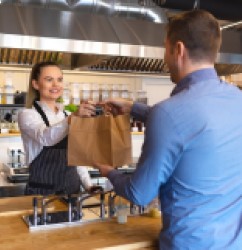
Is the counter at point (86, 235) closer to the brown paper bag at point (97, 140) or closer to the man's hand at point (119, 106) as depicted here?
the brown paper bag at point (97, 140)

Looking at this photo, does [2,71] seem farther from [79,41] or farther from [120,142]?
[120,142]

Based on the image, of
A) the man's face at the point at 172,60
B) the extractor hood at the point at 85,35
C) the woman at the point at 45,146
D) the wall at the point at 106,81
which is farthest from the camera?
the wall at the point at 106,81

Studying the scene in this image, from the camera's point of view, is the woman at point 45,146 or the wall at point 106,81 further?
the wall at point 106,81

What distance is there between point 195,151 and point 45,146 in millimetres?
1020

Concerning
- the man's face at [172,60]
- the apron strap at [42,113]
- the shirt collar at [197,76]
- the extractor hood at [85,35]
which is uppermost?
the extractor hood at [85,35]

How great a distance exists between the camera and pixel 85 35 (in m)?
2.52

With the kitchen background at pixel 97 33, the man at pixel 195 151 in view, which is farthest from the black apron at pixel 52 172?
the man at pixel 195 151

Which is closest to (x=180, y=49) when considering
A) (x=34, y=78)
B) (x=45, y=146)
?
(x=45, y=146)

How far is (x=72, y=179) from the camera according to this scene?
6.82ft

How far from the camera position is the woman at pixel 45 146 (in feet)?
6.51

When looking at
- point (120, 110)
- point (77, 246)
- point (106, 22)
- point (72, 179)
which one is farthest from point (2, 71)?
point (77, 246)

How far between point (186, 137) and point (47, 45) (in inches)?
59.3

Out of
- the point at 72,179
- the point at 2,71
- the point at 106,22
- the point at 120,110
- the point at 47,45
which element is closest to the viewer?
the point at 120,110

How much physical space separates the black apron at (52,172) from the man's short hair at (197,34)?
0.97 meters
